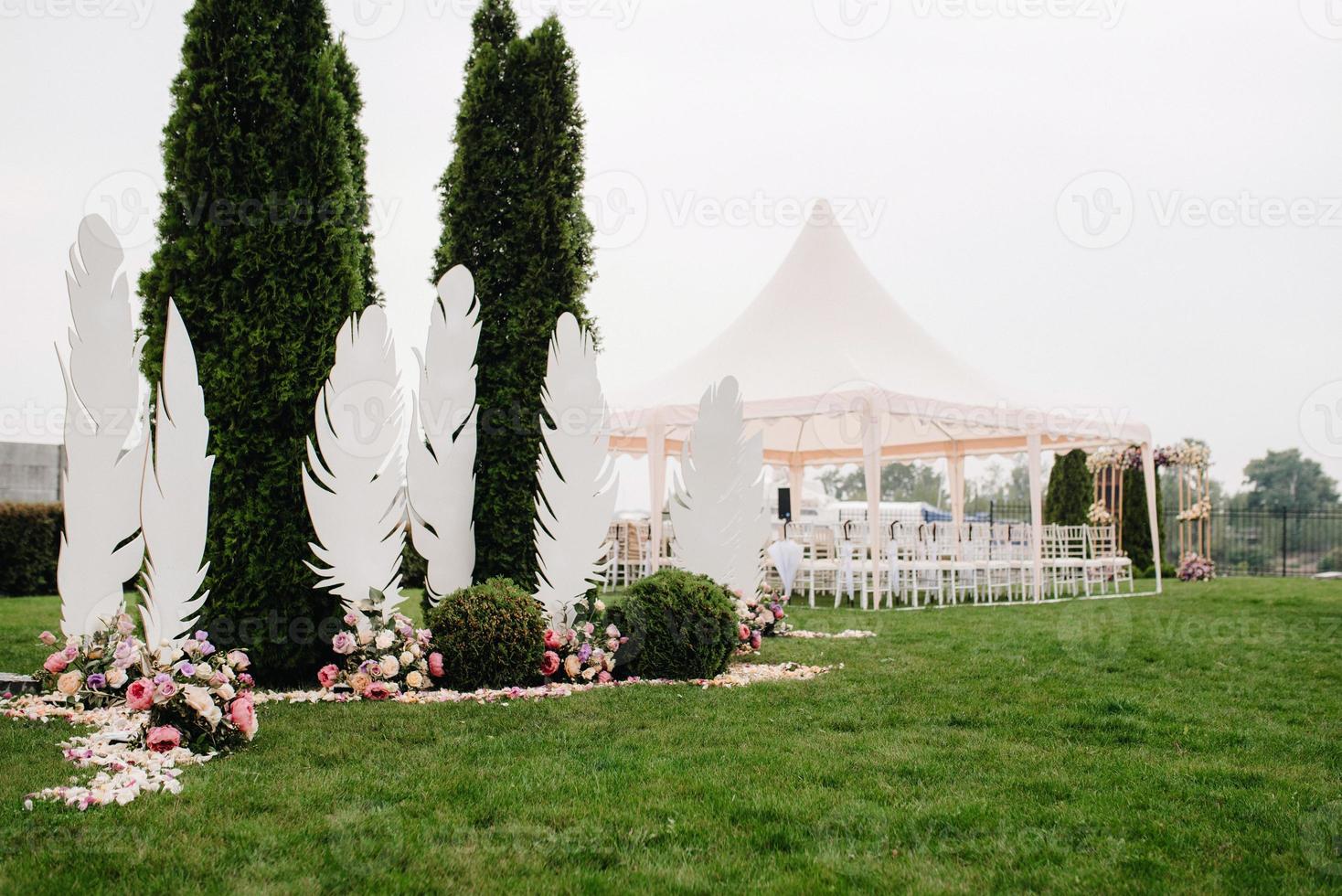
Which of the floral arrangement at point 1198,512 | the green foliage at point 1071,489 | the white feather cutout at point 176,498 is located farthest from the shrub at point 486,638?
the floral arrangement at point 1198,512

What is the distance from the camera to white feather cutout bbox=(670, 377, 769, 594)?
8742 millimetres

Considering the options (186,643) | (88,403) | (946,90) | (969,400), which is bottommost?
(186,643)

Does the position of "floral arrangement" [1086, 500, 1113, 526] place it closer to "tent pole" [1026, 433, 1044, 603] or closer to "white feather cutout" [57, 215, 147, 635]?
"tent pole" [1026, 433, 1044, 603]

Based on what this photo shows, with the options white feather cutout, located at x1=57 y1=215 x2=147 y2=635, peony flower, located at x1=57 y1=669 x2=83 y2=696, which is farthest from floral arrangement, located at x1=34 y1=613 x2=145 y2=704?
white feather cutout, located at x1=57 y1=215 x2=147 y2=635

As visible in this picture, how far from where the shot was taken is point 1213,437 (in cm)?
2156

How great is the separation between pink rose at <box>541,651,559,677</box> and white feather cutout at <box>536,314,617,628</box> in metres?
0.46

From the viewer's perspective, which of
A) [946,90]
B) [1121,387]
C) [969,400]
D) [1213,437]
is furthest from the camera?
[1213,437]

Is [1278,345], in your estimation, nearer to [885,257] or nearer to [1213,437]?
[1213,437]

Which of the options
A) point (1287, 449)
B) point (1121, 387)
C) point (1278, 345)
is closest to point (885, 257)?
point (1121, 387)

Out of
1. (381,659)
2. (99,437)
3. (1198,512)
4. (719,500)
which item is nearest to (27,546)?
(99,437)

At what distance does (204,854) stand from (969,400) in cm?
1284

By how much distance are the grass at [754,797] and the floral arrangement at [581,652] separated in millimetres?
532

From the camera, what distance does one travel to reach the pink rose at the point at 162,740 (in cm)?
432

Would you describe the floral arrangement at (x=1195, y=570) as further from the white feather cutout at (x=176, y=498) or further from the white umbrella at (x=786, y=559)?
the white feather cutout at (x=176, y=498)
